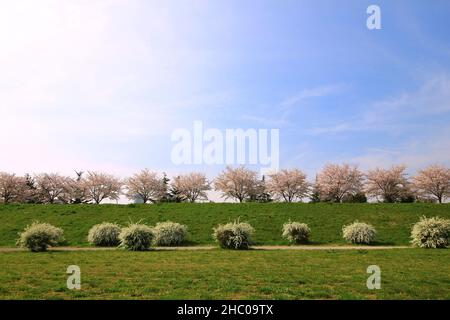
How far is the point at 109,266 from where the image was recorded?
15.2 m

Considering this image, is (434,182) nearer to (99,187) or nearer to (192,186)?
(192,186)

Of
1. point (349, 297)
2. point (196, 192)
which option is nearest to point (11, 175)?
point (196, 192)

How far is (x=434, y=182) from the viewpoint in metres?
63.5

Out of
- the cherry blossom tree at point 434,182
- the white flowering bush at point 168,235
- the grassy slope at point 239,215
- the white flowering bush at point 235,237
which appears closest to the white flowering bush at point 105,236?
the grassy slope at point 239,215

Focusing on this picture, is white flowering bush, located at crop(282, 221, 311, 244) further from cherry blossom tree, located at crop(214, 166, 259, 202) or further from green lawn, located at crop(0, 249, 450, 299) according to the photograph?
cherry blossom tree, located at crop(214, 166, 259, 202)

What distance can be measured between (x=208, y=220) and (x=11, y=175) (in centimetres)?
4748

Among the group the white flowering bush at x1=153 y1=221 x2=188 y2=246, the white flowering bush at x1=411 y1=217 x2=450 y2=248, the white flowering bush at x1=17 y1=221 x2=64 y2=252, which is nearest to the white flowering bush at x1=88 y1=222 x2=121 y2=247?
the white flowering bush at x1=153 y1=221 x2=188 y2=246

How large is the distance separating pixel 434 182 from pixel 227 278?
61928 mm

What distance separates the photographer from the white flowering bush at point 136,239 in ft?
75.4

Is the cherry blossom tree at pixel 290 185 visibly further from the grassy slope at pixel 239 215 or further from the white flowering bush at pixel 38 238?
the white flowering bush at pixel 38 238

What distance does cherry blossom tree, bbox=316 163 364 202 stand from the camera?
68188 mm

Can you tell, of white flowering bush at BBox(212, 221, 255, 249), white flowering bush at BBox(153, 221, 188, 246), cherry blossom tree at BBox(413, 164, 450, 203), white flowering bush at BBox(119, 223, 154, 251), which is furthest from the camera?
cherry blossom tree at BBox(413, 164, 450, 203)

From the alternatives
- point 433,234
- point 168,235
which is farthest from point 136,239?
point 433,234
